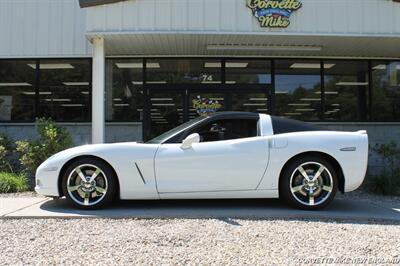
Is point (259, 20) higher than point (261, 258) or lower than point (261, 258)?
higher

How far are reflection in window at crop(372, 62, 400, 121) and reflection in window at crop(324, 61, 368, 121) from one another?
0.88 feet

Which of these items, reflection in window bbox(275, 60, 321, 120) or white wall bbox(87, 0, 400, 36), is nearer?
white wall bbox(87, 0, 400, 36)

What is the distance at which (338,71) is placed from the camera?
12.2 meters

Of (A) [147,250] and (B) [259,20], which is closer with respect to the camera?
(A) [147,250]

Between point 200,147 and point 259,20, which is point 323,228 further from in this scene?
point 259,20

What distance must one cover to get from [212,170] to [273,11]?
421 cm

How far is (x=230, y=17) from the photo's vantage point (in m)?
9.14

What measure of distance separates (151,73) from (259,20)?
366cm

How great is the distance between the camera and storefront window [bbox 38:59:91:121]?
12.0 m

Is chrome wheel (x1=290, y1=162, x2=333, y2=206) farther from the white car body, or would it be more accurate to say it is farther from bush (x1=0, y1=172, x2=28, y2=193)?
bush (x1=0, y1=172, x2=28, y2=193)

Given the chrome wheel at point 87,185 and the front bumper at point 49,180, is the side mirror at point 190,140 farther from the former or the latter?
the front bumper at point 49,180

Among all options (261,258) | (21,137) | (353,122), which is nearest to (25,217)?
(261,258)

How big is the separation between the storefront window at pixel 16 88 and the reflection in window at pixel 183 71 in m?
3.06

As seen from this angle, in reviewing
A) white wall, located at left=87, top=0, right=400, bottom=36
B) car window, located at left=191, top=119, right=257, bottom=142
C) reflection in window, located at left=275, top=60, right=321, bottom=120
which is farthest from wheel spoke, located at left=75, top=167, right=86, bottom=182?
reflection in window, located at left=275, top=60, right=321, bottom=120
